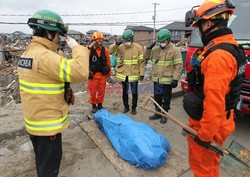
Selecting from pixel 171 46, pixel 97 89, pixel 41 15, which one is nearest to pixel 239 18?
pixel 171 46

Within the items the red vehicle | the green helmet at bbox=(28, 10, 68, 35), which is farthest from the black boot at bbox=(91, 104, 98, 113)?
the green helmet at bbox=(28, 10, 68, 35)

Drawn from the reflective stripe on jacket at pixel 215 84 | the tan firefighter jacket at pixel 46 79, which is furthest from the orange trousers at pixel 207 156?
the tan firefighter jacket at pixel 46 79

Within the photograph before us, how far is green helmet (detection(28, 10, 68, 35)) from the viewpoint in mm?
2008

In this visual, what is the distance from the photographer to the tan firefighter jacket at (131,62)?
5.16 meters

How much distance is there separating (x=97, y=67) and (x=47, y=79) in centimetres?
318

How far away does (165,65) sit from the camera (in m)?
4.62

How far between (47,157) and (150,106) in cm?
392

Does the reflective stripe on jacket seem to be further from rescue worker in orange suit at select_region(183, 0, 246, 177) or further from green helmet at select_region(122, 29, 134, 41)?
green helmet at select_region(122, 29, 134, 41)

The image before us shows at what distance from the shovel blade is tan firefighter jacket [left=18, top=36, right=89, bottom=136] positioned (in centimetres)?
174

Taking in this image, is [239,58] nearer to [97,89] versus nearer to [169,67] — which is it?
[169,67]

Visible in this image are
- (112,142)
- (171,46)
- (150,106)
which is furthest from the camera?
(150,106)

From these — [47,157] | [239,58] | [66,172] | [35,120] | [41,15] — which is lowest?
[66,172]

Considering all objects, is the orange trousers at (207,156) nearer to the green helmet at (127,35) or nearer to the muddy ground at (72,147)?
the muddy ground at (72,147)

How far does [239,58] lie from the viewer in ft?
6.52
